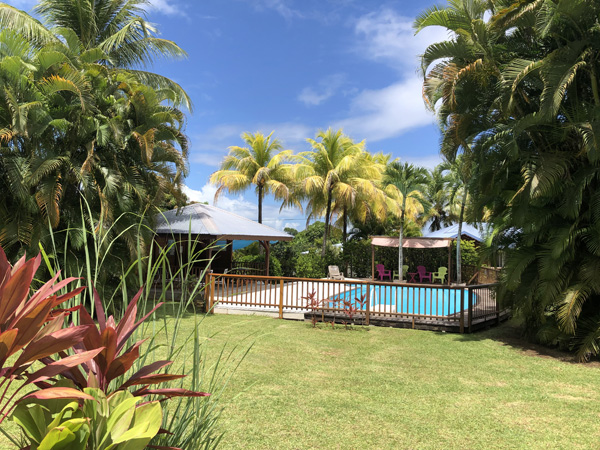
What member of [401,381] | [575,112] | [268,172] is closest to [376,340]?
[401,381]

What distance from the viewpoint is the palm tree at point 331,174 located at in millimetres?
23625

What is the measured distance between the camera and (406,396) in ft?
17.9

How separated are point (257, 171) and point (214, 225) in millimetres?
10126

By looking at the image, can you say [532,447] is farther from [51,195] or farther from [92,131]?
[92,131]

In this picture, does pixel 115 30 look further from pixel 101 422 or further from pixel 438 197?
pixel 438 197

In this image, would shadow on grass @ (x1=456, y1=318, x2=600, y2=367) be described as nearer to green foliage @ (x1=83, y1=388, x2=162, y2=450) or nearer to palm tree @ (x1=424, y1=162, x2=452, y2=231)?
green foliage @ (x1=83, y1=388, x2=162, y2=450)

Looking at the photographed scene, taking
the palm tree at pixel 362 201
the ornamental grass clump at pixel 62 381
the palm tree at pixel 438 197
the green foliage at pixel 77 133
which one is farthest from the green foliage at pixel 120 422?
the palm tree at pixel 438 197

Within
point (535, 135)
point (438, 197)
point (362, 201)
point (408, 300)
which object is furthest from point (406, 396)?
point (438, 197)

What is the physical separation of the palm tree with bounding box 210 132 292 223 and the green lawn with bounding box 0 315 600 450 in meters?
17.3

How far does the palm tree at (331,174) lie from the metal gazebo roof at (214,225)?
5620 mm

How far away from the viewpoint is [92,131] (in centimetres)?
1028

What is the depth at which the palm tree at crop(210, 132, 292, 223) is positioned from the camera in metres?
25.5

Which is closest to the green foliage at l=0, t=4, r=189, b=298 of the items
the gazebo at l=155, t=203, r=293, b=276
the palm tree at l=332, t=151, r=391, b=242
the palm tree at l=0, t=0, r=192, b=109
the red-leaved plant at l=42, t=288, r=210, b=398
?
the palm tree at l=0, t=0, r=192, b=109

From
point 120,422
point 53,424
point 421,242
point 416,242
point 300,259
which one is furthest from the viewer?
point 300,259
